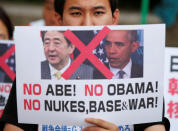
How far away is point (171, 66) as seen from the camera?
1664 millimetres

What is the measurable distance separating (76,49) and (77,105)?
0.20m

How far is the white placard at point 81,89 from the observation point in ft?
3.43

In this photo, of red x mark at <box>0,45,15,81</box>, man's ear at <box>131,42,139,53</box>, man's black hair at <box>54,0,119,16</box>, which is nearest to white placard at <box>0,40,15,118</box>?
red x mark at <box>0,45,15,81</box>

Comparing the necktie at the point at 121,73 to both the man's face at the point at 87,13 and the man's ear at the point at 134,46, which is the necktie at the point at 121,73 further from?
the man's face at the point at 87,13

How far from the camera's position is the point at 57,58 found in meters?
1.04

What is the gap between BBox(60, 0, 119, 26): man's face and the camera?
48.2 inches

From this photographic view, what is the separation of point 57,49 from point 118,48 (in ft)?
0.70

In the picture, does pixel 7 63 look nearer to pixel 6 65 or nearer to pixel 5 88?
pixel 6 65

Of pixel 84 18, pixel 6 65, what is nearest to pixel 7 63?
pixel 6 65

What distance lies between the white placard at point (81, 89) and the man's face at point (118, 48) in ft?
0.09

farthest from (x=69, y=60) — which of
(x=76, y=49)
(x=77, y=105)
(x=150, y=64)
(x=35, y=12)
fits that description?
(x=35, y=12)

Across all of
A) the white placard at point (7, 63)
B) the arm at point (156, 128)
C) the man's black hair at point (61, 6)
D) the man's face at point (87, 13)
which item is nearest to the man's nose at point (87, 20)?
the man's face at point (87, 13)

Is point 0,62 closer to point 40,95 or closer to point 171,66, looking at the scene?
point 40,95

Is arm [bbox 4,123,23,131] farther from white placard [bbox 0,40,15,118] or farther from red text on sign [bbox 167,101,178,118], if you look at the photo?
red text on sign [bbox 167,101,178,118]
